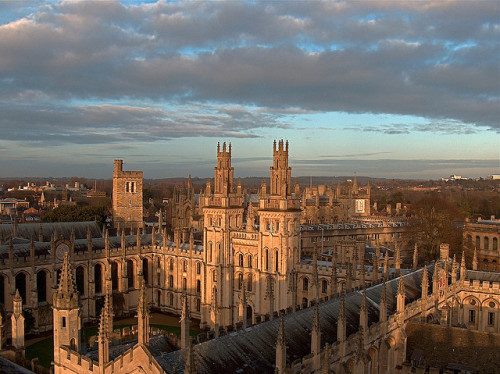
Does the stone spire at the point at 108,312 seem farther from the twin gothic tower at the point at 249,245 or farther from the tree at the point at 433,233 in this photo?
the tree at the point at 433,233

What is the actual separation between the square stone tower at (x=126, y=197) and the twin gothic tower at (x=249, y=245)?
25.7 meters

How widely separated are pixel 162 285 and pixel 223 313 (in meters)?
9.20

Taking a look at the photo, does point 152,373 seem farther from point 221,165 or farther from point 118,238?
point 118,238

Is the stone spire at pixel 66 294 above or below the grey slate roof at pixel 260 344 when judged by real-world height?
above

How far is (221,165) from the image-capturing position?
40.3 m

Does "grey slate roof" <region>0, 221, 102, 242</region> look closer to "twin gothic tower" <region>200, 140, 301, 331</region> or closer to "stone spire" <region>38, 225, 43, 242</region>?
"stone spire" <region>38, 225, 43, 242</region>

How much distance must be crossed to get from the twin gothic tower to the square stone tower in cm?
2571

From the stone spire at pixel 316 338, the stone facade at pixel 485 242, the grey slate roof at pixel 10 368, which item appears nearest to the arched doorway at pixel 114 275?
the grey slate roof at pixel 10 368

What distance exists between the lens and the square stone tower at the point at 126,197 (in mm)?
63344

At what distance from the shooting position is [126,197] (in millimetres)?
64375

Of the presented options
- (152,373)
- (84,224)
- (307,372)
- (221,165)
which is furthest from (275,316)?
(84,224)

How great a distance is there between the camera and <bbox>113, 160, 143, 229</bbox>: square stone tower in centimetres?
6334

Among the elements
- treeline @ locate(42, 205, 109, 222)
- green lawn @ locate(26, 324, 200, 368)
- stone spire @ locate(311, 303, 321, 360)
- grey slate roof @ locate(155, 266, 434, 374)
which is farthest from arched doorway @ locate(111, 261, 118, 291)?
stone spire @ locate(311, 303, 321, 360)

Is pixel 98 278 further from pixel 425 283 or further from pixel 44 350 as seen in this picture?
pixel 425 283
